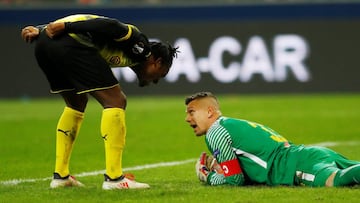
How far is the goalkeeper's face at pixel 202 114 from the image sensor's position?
7645 mm

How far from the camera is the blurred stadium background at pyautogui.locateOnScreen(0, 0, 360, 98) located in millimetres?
22422

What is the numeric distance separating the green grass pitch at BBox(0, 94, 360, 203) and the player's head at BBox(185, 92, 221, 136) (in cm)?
53

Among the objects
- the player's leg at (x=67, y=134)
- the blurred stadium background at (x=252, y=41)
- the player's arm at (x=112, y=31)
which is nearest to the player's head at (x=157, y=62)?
the player's arm at (x=112, y=31)

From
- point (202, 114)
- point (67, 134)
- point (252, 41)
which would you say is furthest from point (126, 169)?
point (252, 41)

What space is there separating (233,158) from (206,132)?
16.9 inches

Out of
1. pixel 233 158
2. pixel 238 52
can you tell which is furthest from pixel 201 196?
pixel 238 52

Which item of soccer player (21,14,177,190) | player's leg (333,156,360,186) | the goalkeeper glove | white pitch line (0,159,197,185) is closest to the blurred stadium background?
white pitch line (0,159,197,185)

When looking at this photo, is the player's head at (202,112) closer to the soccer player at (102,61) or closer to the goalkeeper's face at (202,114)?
the goalkeeper's face at (202,114)

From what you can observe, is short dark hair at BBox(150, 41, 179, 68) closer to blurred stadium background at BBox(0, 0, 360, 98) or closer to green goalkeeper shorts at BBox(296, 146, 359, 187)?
green goalkeeper shorts at BBox(296, 146, 359, 187)

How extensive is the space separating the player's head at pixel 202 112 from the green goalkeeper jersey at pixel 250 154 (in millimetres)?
117

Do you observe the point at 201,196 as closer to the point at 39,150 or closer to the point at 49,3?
the point at 39,150

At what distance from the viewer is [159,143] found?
13.0 meters

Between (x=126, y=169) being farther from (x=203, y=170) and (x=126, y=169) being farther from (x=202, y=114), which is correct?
(x=202, y=114)

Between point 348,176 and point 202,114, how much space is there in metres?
1.34
